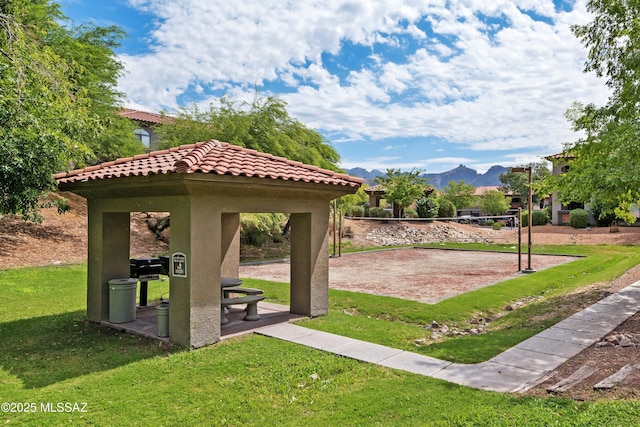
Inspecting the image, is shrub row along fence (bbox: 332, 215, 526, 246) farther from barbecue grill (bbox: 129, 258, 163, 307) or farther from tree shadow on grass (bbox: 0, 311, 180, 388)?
tree shadow on grass (bbox: 0, 311, 180, 388)

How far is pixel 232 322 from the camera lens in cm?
912

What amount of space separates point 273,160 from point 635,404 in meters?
7.05

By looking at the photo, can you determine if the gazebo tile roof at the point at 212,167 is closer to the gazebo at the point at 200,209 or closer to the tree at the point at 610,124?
the gazebo at the point at 200,209

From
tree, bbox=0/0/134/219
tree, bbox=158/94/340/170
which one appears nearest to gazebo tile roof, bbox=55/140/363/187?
tree, bbox=0/0/134/219

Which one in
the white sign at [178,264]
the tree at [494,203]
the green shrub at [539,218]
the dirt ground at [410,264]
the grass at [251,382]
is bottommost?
the grass at [251,382]

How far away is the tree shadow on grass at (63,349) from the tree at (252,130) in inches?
475

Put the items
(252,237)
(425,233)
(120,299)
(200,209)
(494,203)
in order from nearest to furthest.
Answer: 1. (200,209)
2. (120,299)
3. (252,237)
4. (425,233)
5. (494,203)

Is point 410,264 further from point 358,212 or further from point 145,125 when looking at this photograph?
point 145,125

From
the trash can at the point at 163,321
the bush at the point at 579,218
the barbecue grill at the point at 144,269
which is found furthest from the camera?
the bush at the point at 579,218

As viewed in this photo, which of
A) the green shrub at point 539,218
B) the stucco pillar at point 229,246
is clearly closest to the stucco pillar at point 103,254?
the stucco pillar at point 229,246

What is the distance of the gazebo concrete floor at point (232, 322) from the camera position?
8.26 metres

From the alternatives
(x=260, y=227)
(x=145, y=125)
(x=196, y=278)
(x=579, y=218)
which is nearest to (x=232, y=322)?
(x=196, y=278)

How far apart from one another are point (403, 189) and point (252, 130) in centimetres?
2581

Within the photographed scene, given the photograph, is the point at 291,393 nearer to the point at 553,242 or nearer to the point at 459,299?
the point at 459,299
